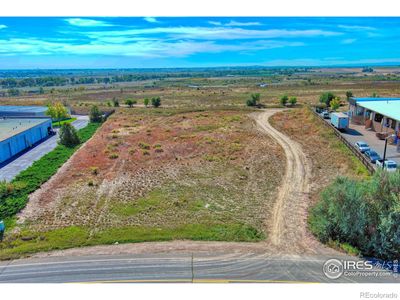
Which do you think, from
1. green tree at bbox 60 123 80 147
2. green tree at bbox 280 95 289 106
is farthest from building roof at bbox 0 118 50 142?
green tree at bbox 280 95 289 106

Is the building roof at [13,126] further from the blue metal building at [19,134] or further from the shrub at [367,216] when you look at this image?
the shrub at [367,216]

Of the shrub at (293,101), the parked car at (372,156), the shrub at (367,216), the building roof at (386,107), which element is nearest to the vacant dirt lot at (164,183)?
the shrub at (367,216)

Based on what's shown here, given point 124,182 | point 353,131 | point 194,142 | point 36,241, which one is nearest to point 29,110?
→ point 194,142

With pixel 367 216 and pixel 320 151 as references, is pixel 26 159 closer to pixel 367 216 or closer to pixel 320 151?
pixel 320 151

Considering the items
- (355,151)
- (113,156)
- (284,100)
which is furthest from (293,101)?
(113,156)

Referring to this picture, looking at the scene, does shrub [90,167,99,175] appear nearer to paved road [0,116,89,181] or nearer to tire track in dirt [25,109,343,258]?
paved road [0,116,89,181]

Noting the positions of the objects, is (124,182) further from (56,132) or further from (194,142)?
(56,132)
